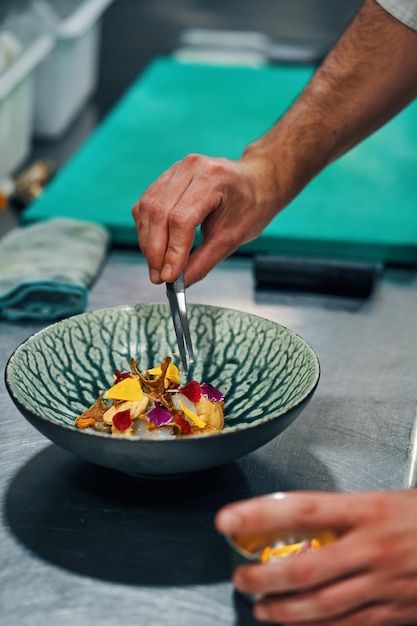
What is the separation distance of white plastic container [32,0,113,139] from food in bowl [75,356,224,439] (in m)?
1.76

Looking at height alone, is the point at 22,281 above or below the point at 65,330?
below

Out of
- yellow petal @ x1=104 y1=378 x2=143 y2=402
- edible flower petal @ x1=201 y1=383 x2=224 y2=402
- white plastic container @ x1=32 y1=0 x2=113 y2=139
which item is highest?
yellow petal @ x1=104 y1=378 x2=143 y2=402

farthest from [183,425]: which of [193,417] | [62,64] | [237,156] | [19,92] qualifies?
[62,64]

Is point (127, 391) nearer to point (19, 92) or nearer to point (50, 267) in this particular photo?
point (50, 267)

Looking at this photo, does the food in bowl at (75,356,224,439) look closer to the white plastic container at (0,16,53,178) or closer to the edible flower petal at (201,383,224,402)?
the edible flower petal at (201,383,224,402)

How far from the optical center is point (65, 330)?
1.12m

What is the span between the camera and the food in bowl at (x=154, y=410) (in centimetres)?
96

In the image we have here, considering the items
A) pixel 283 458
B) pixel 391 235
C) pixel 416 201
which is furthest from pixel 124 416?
pixel 416 201

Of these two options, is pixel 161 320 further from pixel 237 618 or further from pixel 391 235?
pixel 391 235

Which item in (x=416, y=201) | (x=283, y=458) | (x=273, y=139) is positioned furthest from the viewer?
(x=416, y=201)

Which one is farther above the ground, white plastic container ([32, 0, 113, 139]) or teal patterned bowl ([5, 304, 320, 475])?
teal patterned bowl ([5, 304, 320, 475])

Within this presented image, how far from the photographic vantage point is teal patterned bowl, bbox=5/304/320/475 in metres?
0.87

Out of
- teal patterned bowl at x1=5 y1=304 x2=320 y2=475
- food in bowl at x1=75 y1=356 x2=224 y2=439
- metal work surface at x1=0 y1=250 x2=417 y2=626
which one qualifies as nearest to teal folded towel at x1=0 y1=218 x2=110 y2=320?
metal work surface at x1=0 y1=250 x2=417 y2=626

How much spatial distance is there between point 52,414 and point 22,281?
18.1 inches
